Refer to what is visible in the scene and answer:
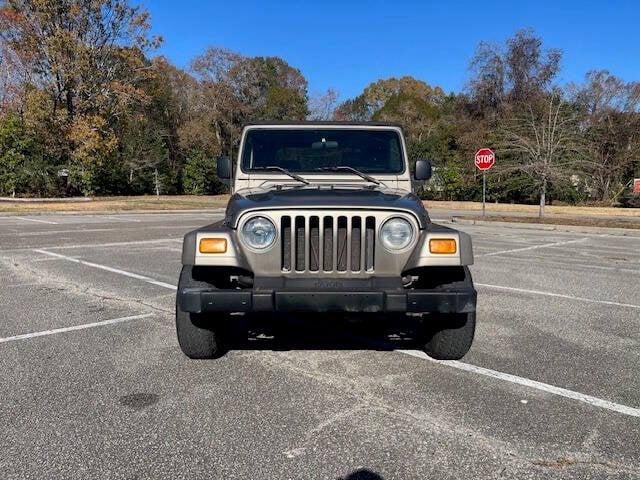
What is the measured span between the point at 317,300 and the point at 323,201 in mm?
725

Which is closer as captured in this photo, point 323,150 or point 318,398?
point 318,398

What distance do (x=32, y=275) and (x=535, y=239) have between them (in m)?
12.7

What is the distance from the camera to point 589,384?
3.98 m

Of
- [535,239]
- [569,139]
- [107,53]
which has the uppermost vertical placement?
[107,53]

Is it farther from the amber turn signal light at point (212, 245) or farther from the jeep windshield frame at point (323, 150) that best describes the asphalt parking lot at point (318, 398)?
the jeep windshield frame at point (323, 150)

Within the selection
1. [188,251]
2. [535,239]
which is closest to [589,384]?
[188,251]

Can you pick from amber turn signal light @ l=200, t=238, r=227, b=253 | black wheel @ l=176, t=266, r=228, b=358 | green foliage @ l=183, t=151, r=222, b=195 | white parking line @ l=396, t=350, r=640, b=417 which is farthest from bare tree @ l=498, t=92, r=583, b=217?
green foliage @ l=183, t=151, r=222, b=195

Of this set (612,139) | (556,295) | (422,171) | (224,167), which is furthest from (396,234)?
(612,139)

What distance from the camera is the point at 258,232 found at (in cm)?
382

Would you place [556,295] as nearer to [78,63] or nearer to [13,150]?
[78,63]

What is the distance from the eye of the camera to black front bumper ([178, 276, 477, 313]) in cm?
358

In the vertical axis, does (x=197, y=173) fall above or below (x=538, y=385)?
above

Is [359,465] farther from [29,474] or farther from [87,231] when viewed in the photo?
[87,231]

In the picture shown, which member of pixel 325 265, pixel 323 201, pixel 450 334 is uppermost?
pixel 323 201
